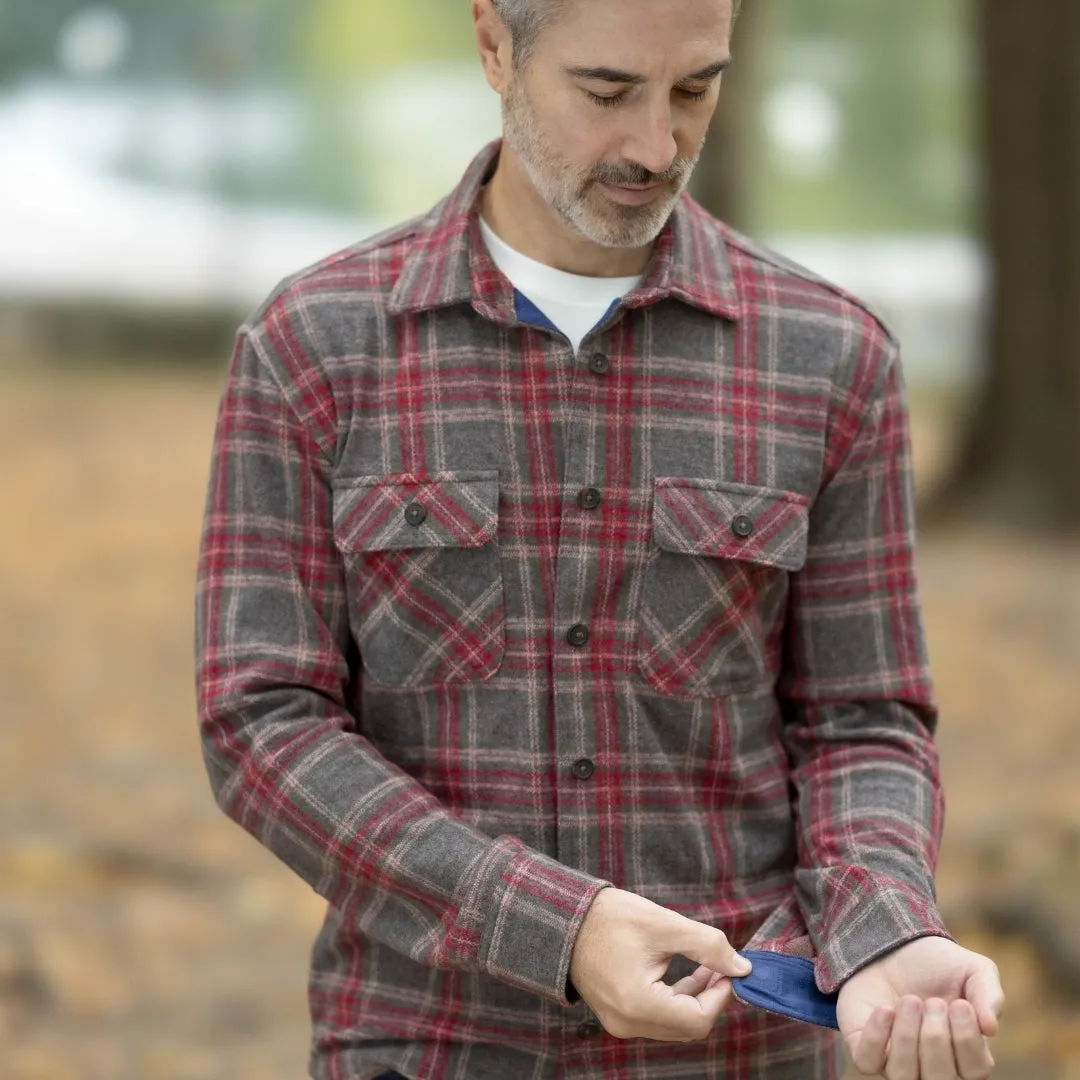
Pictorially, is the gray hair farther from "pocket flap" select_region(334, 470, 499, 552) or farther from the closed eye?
"pocket flap" select_region(334, 470, 499, 552)

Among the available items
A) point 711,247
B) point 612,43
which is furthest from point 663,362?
point 612,43

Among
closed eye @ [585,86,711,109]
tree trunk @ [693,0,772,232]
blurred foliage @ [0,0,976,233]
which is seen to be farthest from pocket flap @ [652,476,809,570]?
blurred foliage @ [0,0,976,233]

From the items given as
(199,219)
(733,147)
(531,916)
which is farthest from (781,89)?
(531,916)

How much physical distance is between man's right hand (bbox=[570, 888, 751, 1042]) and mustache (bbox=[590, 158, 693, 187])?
0.73 metres

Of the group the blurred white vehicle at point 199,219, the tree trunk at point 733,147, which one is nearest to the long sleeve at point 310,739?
the tree trunk at point 733,147

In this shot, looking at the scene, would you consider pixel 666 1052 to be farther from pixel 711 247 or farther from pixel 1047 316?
pixel 1047 316

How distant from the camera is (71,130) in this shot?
1408cm

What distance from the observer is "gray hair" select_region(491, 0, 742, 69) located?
1863mm

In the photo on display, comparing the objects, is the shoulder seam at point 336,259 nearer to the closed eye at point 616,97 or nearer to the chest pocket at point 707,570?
the closed eye at point 616,97

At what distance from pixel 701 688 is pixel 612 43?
2.23ft

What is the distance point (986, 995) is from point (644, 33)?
0.99m

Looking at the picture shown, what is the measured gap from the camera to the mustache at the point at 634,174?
1881 millimetres

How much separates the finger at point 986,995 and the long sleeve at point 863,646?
9.0 inches

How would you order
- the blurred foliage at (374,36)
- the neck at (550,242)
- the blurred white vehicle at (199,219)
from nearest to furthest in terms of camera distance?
the neck at (550,242)
the blurred white vehicle at (199,219)
the blurred foliage at (374,36)
